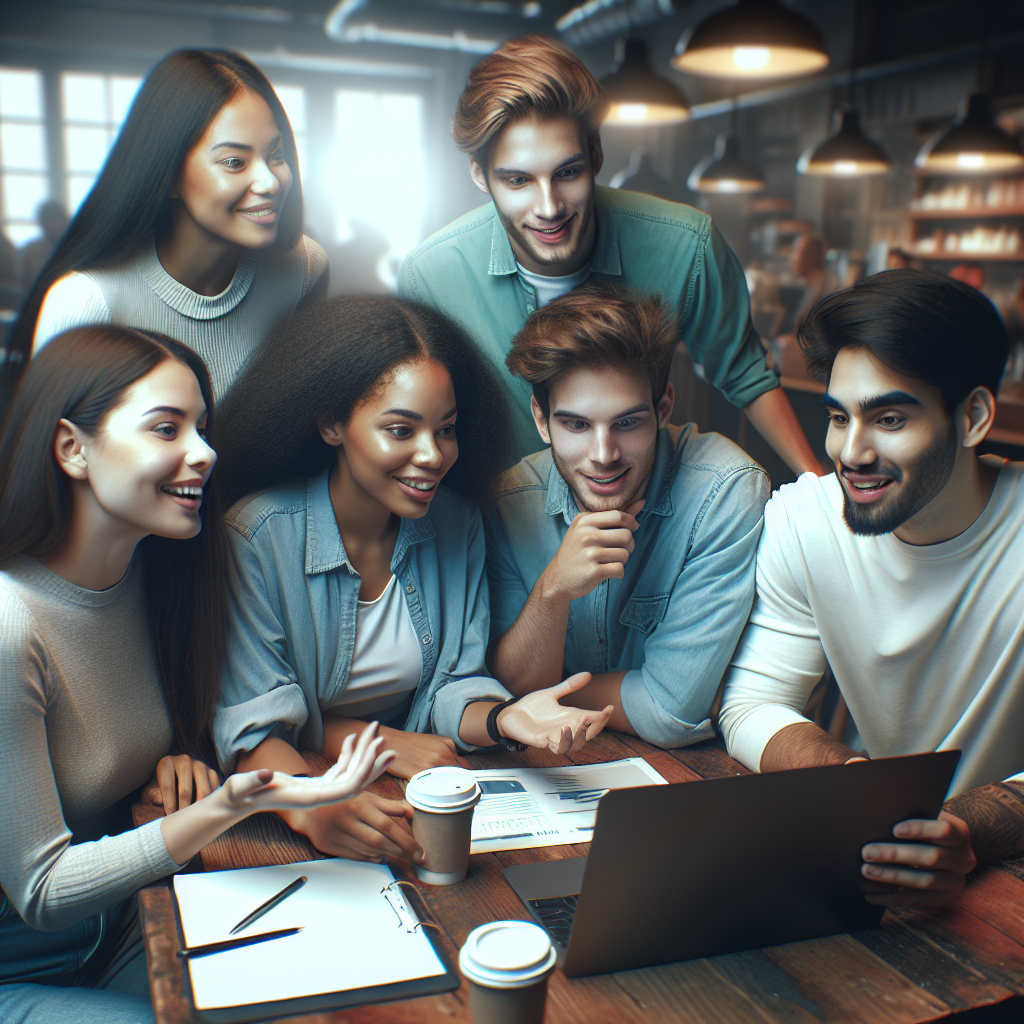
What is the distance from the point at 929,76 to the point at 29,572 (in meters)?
6.54

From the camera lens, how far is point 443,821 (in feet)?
3.87

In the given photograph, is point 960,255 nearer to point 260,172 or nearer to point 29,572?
point 260,172

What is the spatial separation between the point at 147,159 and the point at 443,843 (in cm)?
129

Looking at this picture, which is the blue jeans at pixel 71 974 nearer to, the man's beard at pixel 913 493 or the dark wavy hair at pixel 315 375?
the dark wavy hair at pixel 315 375

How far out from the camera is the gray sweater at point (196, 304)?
5.68 ft

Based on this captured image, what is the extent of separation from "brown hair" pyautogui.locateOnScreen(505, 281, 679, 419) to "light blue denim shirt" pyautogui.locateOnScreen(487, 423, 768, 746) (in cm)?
17

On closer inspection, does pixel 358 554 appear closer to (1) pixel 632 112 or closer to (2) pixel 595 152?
(2) pixel 595 152

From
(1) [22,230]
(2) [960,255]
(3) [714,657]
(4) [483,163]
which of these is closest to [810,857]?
(3) [714,657]

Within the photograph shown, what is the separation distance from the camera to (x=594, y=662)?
1858 millimetres

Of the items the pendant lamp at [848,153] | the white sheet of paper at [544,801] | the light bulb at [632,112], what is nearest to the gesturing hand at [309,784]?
the white sheet of paper at [544,801]

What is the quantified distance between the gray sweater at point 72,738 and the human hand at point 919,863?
846 mm

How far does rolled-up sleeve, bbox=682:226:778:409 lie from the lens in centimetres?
203

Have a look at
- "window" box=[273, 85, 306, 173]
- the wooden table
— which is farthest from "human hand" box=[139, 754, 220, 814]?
"window" box=[273, 85, 306, 173]

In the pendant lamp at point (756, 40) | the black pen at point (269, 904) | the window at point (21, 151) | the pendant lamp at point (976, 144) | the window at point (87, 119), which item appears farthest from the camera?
the window at point (87, 119)
